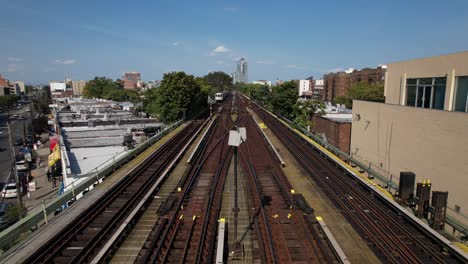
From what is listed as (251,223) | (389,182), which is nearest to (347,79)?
(389,182)

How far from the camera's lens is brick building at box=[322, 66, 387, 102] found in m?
86.6

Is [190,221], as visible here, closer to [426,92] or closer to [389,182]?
[389,182]

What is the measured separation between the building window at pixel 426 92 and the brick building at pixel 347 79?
7242 centimetres

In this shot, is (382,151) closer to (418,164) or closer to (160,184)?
(418,164)

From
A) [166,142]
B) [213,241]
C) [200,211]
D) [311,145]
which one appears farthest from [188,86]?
[213,241]

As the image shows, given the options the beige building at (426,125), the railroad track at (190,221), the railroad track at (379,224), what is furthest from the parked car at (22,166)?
the beige building at (426,125)

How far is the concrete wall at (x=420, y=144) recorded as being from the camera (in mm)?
12469

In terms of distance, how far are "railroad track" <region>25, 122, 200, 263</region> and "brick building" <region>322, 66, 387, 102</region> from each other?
84.9m

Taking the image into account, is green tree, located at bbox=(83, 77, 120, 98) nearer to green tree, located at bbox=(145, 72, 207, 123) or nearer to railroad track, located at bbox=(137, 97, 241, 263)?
green tree, located at bbox=(145, 72, 207, 123)

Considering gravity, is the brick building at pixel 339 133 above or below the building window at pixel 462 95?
below

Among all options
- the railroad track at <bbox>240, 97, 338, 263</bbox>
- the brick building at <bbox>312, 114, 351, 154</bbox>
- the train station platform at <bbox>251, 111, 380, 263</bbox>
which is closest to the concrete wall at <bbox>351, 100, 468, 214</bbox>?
the brick building at <bbox>312, 114, 351, 154</bbox>

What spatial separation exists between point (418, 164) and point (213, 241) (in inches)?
495

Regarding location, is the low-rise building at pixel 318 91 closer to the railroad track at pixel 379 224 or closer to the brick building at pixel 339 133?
the brick building at pixel 339 133

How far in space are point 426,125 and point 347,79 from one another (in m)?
94.1
